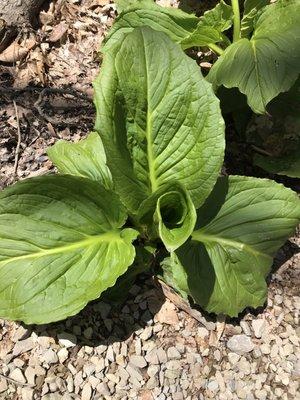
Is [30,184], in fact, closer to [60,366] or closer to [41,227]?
[41,227]

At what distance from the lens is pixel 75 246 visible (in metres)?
2.28

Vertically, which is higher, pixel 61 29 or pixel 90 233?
pixel 61 29

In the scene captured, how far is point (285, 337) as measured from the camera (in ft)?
8.47

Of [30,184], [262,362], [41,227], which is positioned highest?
[30,184]

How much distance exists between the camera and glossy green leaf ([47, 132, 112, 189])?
248cm

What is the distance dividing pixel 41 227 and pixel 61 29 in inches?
51.8

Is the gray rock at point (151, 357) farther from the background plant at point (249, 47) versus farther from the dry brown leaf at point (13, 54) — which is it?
the dry brown leaf at point (13, 54)

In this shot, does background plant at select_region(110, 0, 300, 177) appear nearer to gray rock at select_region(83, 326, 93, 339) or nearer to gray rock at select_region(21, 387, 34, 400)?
gray rock at select_region(83, 326, 93, 339)

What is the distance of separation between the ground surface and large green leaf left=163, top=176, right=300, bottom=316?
21 cm

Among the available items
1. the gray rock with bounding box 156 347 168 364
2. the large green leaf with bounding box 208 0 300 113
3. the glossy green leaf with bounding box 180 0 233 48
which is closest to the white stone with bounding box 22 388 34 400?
the gray rock with bounding box 156 347 168 364

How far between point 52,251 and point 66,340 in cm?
40

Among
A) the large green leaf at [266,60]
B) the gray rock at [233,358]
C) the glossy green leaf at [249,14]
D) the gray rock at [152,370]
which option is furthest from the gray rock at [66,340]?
the glossy green leaf at [249,14]

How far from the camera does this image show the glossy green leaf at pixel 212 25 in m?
2.75

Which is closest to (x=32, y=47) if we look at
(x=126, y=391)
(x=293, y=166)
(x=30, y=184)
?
(x=30, y=184)
